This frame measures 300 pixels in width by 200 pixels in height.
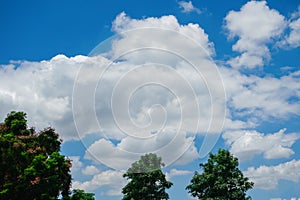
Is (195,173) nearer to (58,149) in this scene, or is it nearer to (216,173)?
(216,173)

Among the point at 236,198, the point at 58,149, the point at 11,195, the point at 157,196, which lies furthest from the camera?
the point at 157,196

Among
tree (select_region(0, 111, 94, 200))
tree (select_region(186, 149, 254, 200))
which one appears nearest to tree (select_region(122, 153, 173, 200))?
tree (select_region(186, 149, 254, 200))

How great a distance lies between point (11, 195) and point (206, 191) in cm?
1958

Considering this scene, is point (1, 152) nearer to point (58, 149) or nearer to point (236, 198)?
point (58, 149)

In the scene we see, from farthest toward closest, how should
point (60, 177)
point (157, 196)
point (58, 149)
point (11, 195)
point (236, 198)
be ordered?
1. point (157, 196)
2. point (236, 198)
3. point (58, 149)
4. point (60, 177)
5. point (11, 195)

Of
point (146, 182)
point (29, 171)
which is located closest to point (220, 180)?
point (146, 182)

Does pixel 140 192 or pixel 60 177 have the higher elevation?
pixel 140 192

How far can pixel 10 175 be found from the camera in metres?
24.4

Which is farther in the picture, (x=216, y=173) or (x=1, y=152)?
(x=216, y=173)

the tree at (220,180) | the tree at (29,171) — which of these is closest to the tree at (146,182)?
the tree at (220,180)

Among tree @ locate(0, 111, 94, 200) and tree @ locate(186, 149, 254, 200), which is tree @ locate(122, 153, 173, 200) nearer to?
tree @ locate(186, 149, 254, 200)

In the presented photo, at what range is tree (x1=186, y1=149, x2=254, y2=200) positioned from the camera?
35750 mm

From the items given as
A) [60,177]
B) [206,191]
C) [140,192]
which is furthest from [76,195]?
[206,191]

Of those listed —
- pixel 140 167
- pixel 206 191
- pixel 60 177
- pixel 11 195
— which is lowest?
pixel 11 195
